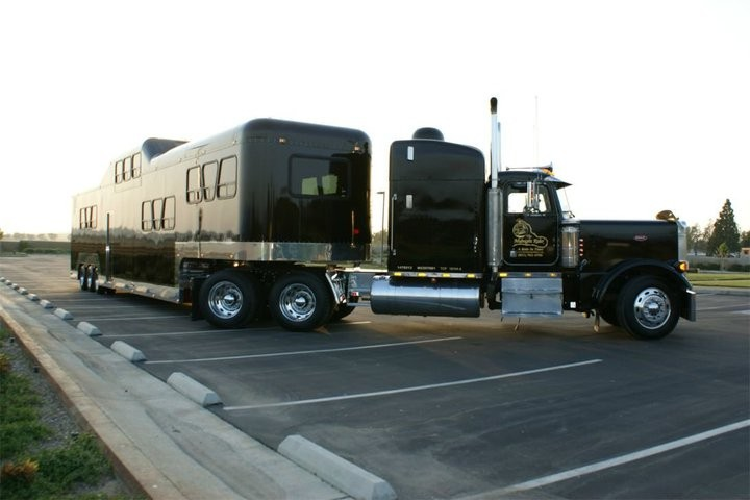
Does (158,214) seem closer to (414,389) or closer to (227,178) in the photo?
(227,178)

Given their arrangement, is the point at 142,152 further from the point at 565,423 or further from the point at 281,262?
the point at 565,423

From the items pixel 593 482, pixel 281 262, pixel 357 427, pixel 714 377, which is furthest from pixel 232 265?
pixel 593 482

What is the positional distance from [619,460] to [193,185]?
421 inches

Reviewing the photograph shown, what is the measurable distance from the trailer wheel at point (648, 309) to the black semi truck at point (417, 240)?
0.7 inches

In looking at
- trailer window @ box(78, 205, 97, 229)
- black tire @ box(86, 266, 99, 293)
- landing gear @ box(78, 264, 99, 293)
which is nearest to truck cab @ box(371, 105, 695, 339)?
black tire @ box(86, 266, 99, 293)

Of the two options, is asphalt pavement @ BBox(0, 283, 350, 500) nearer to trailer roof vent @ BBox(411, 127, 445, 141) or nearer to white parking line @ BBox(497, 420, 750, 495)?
white parking line @ BBox(497, 420, 750, 495)

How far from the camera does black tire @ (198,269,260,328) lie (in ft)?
40.2

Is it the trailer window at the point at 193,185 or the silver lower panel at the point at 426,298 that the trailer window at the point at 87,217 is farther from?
the silver lower panel at the point at 426,298

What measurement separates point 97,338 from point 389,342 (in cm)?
485

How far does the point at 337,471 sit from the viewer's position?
427cm

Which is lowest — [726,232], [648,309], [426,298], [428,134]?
[648,309]

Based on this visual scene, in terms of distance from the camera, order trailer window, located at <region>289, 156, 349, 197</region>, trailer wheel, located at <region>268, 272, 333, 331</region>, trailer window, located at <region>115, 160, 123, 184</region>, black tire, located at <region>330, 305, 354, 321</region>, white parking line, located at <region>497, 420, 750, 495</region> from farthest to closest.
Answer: trailer window, located at <region>115, 160, 123, 184</region>, black tire, located at <region>330, 305, 354, 321</region>, trailer wheel, located at <region>268, 272, 333, 331</region>, trailer window, located at <region>289, 156, 349, 197</region>, white parking line, located at <region>497, 420, 750, 495</region>

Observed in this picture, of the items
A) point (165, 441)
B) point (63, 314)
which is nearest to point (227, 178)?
point (63, 314)

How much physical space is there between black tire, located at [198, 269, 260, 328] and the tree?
100 metres
